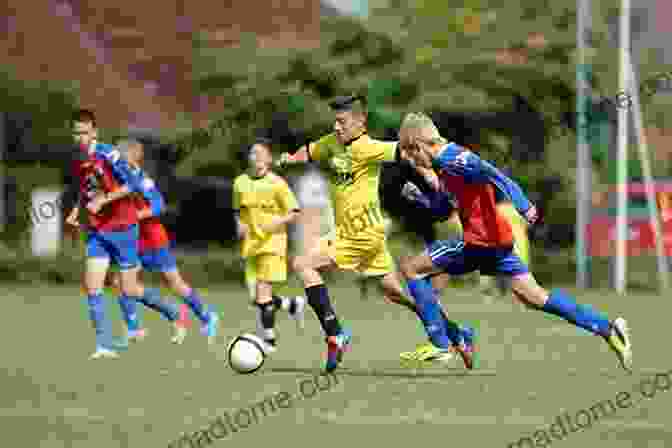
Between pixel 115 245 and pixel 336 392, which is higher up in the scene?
pixel 115 245

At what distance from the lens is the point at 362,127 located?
13047 mm

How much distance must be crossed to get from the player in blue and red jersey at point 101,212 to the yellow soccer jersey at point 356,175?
7.61ft

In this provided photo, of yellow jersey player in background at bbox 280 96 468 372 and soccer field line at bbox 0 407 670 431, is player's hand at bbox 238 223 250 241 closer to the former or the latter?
yellow jersey player in background at bbox 280 96 468 372

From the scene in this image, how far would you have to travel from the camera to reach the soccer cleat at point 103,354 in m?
14.7

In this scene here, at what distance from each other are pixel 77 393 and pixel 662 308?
14586 mm

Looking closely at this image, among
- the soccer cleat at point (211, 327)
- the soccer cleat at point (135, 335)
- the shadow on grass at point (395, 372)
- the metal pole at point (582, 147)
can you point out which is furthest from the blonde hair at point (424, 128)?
the metal pole at point (582, 147)

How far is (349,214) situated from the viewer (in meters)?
13.2

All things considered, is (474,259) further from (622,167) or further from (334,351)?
(622,167)

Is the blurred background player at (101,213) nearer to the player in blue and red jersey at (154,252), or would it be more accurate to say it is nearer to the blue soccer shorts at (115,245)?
the blue soccer shorts at (115,245)

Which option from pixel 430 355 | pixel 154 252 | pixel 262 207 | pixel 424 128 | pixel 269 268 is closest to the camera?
pixel 424 128

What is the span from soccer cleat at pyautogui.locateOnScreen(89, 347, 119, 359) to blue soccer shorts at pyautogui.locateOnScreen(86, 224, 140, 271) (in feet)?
2.71

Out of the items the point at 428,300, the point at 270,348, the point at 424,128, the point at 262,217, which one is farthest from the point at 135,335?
the point at 424,128

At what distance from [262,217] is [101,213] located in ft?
6.76

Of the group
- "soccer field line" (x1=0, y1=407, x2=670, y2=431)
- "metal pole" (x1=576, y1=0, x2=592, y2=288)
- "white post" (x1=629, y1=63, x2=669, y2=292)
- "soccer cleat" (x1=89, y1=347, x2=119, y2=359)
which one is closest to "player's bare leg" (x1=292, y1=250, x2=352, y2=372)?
"soccer field line" (x1=0, y1=407, x2=670, y2=431)
